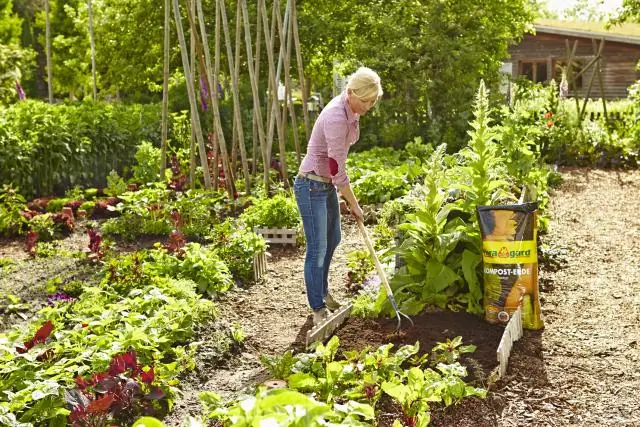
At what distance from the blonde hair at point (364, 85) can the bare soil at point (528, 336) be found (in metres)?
1.34

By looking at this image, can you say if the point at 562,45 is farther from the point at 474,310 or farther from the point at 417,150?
the point at 474,310

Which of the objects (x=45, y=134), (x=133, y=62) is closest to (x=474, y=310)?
(x=45, y=134)

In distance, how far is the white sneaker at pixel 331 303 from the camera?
5301 mm

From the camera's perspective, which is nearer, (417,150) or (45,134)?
(45,134)

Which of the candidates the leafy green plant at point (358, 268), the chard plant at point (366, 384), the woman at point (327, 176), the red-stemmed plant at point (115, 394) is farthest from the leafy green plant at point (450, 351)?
the leafy green plant at point (358, 268)

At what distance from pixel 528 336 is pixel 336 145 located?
161cm

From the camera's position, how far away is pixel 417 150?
11.2 metres

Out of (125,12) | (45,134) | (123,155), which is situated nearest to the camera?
(45,134)

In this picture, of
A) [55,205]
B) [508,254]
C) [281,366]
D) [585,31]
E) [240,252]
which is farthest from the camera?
[585,31]

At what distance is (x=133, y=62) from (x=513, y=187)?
471 inches

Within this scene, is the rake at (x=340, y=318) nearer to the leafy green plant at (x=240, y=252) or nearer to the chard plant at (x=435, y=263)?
the chard plant at (x=435, y=263)

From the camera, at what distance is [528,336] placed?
4.72 m

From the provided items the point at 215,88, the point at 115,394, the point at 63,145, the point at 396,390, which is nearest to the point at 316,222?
the point at 396,390

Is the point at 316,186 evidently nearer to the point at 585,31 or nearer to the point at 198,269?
the point at 198,269
